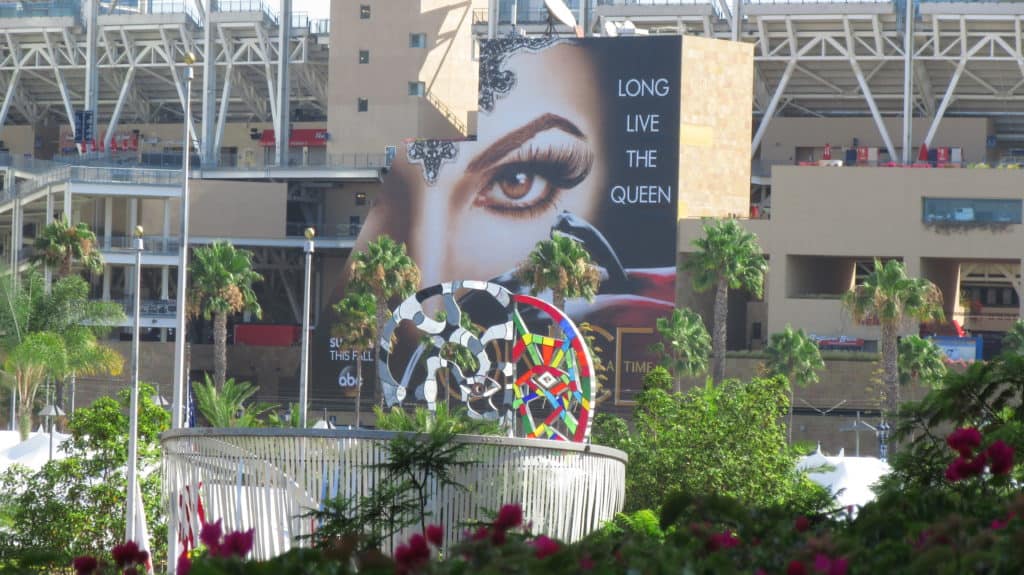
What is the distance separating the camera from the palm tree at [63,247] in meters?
91.8

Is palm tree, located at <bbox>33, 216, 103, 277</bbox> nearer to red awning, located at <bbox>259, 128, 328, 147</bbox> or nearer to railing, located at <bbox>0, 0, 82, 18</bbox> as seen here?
railing, located at <bbox>0, 0, 82, 18</bbox>

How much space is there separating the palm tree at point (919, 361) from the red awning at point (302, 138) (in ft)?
157

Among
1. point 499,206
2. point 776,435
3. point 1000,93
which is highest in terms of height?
point 1000,93

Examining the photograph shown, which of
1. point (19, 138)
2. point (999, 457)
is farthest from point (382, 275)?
point (999, 457)

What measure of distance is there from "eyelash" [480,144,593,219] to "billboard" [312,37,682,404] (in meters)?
0.07

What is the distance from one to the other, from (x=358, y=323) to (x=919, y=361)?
27.0 meters

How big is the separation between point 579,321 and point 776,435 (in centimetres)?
5157

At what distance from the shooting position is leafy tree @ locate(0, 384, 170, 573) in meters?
38.7

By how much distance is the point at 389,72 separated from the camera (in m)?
109

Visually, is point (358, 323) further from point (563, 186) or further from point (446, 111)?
point (446, 111)

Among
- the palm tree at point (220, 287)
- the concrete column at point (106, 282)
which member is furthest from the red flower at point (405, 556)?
the concrete column at point (106, 282)

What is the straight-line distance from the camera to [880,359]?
297 feet

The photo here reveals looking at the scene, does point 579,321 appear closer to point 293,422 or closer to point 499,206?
point 499,206

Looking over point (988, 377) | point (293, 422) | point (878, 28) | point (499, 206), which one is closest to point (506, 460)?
point (988, 377)
